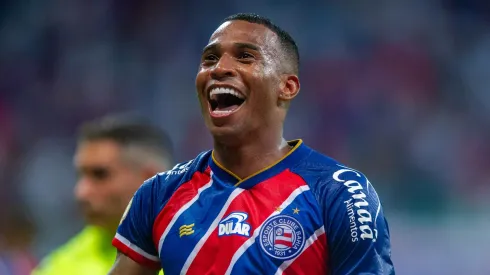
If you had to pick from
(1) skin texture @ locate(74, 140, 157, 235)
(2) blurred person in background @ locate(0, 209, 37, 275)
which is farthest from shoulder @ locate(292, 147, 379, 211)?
(2) blurred person in background @ locate(0, 209, 37, 275)

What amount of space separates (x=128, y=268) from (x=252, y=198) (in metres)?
0.47

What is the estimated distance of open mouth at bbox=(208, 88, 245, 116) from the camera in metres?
2.40

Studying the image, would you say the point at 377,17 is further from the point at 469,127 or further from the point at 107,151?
the point at 107,151

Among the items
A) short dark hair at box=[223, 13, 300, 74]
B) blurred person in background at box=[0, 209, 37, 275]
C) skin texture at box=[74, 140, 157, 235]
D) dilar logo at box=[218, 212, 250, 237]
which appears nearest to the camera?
dilar logo at box=[218, 212, 250, 237]

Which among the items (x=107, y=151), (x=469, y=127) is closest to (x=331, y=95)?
(x=469, y=127)

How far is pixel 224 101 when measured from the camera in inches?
97.9

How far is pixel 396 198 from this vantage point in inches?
242

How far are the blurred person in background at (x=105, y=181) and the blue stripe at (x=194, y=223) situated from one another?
1.41 m

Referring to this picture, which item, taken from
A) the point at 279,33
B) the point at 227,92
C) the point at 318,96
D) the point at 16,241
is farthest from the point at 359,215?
the point at 16,241

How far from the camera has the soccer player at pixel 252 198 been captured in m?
2.21

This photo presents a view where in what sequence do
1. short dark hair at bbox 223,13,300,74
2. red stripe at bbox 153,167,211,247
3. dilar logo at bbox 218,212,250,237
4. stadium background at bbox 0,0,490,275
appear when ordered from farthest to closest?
stadium background at bbox 0,0,490,275, short dark hair at bbox 223,13,300,74, red stripe at bbox 153,167,211,247, dilar logo at bbox 218,212,250,237

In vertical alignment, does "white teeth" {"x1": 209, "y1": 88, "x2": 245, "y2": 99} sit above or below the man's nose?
below

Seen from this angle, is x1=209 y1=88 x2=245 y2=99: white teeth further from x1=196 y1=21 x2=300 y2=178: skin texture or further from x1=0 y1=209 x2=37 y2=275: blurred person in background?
x1=0 y1=209 x2=37 y2=275: blurred person in background

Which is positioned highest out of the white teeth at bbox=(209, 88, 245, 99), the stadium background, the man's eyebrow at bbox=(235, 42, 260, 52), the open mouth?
the man's eyebrow at bbox=(235, 42, 260, 52)
